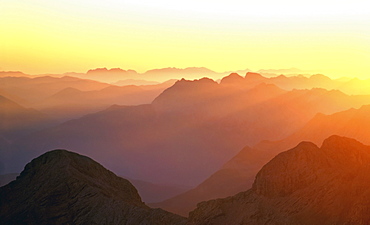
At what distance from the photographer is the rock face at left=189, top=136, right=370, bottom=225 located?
1571 inches

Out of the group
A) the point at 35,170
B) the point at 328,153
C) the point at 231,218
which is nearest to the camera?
the point at 231,218

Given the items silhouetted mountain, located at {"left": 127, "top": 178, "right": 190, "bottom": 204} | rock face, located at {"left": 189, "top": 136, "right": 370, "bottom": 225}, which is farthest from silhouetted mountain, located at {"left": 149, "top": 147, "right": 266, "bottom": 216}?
rock face, located at {"left": 189, "top": 136, "right": 370, "bottom": 225}

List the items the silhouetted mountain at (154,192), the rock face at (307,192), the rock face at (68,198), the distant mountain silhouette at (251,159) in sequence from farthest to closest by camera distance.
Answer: the silhouetted mountain at (154,192) < the distant mountain silhouette at (251,159) < the rock face at (68,198) < the rock face at (307,192)

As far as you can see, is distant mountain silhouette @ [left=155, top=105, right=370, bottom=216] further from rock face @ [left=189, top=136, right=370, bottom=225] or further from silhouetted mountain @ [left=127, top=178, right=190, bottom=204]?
rock face @ [left=189, top=136, right=370, bottom=225]

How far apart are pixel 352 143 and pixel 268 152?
92.8 m

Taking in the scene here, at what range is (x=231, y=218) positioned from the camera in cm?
4425

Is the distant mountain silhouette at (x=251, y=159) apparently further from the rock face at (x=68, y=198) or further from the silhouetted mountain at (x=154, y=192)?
the rock face at (x=68, y=198)

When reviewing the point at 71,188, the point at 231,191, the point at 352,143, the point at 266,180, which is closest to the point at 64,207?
the point at 71,188

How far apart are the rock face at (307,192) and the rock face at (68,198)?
705 centimetres

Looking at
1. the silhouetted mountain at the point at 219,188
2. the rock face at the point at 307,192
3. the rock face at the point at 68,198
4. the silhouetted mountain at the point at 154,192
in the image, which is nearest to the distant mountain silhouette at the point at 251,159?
the silhouetted mountain at the point at 219,188

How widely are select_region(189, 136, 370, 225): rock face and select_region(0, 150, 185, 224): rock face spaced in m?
7.05

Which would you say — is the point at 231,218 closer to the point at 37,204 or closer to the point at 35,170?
the point at 37,204

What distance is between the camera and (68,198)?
5562cm

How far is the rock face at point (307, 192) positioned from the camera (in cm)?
3991
